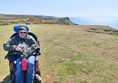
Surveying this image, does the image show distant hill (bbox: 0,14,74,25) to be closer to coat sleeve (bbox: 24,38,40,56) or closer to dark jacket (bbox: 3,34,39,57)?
dark jacket (bbox: 3,34,39,57)

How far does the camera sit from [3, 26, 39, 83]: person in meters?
9.58

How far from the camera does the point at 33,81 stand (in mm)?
10281

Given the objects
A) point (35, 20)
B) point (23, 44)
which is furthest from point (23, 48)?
point (35, 20)

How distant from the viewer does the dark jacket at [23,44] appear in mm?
10617

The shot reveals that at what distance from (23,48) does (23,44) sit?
0.94 feet

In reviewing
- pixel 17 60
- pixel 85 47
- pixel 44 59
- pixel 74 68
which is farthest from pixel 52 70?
pixel 85 47

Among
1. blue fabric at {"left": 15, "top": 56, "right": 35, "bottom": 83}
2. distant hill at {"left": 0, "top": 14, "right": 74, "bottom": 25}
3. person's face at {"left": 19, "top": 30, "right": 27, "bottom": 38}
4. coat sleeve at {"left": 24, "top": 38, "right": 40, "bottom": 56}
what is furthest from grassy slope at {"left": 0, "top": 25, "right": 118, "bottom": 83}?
distant hill at {"left": 0, "top": 14, "right": 74, "bottom": 25}

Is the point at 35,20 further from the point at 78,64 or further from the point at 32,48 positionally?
the point at 32,48

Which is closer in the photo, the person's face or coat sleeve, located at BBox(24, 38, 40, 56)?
coat sleeve, located at BBox(24, 38, 40, 56)

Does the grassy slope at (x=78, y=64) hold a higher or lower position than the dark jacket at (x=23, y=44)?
lower

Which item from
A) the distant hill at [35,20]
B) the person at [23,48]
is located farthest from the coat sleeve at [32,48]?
the distant hill at [35,20]

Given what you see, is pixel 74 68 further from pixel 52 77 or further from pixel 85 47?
pixel 85 47

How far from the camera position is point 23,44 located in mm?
10961

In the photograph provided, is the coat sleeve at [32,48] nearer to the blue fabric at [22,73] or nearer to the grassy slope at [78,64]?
the blue fabric at [22,73]
